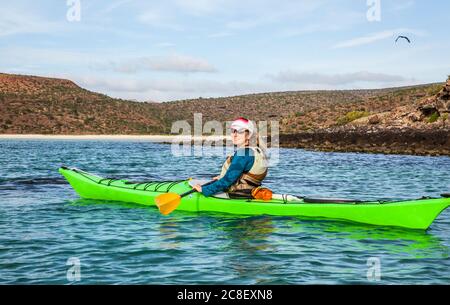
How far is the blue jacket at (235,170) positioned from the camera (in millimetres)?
9688

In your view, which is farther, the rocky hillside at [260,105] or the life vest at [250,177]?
the rocky hillside at [260,105]

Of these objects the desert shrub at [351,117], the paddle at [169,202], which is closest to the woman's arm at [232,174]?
the paddle at [169,202]

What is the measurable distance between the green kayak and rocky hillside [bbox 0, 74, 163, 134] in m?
49.3

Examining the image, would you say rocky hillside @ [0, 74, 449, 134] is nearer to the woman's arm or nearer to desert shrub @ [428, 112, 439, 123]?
desert shrub @ [428, 112, 439, 123]

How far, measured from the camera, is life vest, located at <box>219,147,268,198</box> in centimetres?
981

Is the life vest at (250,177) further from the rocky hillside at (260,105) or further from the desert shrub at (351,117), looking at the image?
the rocky hillside at (260,105)

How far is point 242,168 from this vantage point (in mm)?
9836

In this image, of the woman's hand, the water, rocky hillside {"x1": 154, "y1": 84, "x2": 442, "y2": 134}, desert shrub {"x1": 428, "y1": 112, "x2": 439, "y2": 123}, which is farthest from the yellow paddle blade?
rocky hillside {"x1": 154, "y1": 84, "x2": 442, "y2": 134}

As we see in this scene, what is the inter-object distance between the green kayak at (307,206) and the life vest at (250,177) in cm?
19

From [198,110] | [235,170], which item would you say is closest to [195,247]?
[235,170]

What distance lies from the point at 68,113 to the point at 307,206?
59891 mm

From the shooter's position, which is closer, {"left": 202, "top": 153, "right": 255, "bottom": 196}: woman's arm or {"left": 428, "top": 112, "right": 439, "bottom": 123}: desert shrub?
{"left": 202, "top": 153, "right": 255, "bottom": 196}: woman's arm
